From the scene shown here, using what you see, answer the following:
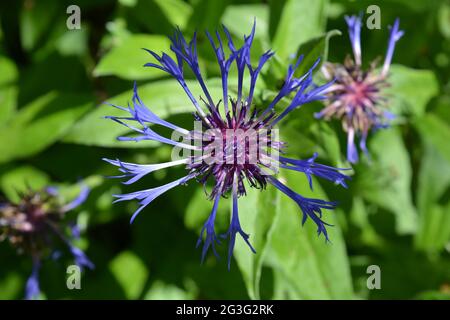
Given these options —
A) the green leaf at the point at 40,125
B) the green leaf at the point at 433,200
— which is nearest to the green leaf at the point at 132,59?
the green leaf at the point at 40,125

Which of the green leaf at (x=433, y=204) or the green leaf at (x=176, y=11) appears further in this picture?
the green leaf at (x=433, y=204)

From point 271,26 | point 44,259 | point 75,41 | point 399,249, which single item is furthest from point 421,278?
point 75,41

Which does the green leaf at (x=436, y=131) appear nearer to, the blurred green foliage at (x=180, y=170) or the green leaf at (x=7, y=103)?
the blurred green foliage at (x=180, y=170)

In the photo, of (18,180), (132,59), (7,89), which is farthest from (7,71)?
(132,59)

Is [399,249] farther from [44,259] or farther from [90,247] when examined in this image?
[44,259]

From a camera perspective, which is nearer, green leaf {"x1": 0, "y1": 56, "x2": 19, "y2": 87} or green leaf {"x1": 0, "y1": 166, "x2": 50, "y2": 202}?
green leaf {"x1": 0, "y1": 166, "x2": 50, "y2": 202}

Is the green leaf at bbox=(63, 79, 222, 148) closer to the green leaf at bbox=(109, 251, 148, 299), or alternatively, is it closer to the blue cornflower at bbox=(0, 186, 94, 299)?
the blue cornflower at bbox=(0, 186, 94, 299)

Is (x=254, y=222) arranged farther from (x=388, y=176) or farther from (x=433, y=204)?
(x=433, y=204)

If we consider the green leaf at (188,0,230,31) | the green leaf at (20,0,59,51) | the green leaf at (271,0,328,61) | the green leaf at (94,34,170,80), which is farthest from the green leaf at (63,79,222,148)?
the green leaf at (20,0,59,51)
